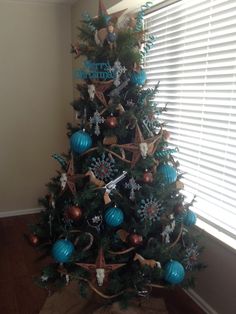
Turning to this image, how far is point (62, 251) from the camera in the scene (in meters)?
1.49

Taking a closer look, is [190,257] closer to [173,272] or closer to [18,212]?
[173,272]

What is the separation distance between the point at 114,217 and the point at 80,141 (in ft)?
1.36

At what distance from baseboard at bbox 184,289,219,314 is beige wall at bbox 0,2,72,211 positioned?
2008 millimetres

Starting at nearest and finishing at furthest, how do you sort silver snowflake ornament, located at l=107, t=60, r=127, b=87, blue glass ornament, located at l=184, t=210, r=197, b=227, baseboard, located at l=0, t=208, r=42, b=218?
silver snowflake ornament, located at l=107, t=60, r=127, b=87, blue glass ornament, located at l=184, t=210, r=197, b=227, baseboard, located at l=0, t=208, r=42, b=218

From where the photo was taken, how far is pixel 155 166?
5.17ft

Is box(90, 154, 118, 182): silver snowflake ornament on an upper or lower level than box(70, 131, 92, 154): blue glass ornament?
lower

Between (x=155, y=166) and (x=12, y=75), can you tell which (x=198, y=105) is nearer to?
(x=155, y=166)

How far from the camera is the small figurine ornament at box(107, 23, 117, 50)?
61.3 inches

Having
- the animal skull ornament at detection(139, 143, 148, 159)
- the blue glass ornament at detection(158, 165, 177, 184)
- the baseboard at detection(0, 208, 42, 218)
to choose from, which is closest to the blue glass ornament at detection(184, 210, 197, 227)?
the blue glass ornament at detection(158, 165, 177, 184)

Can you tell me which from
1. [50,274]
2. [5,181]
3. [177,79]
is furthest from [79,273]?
[5,181]

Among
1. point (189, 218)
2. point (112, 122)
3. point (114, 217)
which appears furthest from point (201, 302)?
point (112, 122)

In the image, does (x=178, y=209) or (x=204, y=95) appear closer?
(x=178, y=209)

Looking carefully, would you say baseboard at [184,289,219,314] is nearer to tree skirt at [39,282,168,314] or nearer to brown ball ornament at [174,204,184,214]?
tree skirt at [39,282,168,314]

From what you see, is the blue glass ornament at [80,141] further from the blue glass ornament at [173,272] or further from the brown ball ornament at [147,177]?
the blue glass ornament at [173,272]
